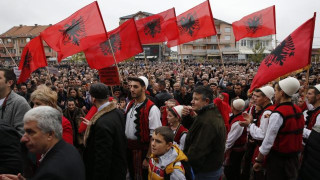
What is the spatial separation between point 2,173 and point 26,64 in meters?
6.04

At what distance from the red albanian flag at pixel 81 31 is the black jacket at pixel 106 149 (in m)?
3.33

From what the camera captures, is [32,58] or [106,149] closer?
[106,149]

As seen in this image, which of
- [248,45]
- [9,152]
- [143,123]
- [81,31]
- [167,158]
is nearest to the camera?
[9,152]

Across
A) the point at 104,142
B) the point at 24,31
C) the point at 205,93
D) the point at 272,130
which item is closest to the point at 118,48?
the point at 205,93

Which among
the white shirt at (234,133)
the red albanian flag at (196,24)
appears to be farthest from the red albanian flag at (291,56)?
the red albanian flag at (196,24)

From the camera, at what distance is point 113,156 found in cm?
321

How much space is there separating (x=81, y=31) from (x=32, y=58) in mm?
2248

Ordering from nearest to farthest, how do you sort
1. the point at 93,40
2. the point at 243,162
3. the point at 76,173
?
the point at 76,173 < the point at 243,162 < the point at 93,40

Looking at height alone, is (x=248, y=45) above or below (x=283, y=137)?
below

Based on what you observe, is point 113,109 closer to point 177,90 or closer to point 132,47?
point 132,47

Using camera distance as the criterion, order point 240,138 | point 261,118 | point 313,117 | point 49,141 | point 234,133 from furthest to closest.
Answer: point 240,138
point 234,133
point 313,117
point 261,118
point 49,141

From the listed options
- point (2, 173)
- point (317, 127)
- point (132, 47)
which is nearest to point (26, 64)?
point (132, 47)

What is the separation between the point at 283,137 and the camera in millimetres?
3365

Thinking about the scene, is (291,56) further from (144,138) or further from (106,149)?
(106,149)
